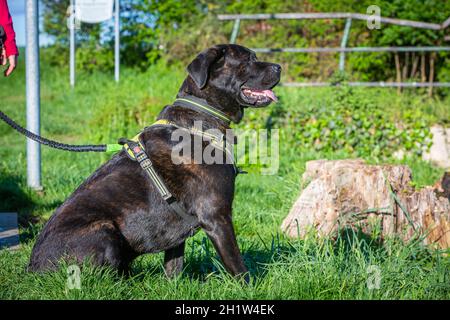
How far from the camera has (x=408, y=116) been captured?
28.7 feet

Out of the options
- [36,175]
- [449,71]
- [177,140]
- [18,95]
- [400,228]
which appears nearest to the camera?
[177,140]

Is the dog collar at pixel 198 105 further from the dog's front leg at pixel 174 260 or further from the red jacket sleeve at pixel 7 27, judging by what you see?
the red jacket sleeve at pixel 7 27

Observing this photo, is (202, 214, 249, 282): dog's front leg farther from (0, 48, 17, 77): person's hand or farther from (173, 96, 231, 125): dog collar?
(0, 48, 17, 77): person's hand

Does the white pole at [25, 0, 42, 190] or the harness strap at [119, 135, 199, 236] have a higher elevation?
the white pole at [25, 0, 42, 190]

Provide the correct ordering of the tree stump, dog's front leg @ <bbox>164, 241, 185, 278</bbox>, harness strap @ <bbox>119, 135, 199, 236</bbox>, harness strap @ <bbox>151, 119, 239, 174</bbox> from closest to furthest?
1. harness strap @ <bbox>119, 135, 199, 236</bbox>
2. harness strap @ <bbox>151, 119, 239, 174</bbox>
3. dog's front leg @ <bbox>164, 241, 185, 278</bbox>
4. the tree stump

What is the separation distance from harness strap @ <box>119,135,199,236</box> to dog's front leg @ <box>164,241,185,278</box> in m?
0.34

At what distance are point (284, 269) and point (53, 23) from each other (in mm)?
14699

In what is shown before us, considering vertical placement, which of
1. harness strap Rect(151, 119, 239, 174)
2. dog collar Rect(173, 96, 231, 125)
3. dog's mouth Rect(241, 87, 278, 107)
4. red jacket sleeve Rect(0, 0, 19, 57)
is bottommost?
harness strap Rect(151, 119, 239, 174)

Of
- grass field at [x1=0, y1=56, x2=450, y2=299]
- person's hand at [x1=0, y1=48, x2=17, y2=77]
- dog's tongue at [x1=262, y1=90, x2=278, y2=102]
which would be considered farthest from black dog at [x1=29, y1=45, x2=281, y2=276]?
person's hand at [x1=0, y1=48, x2=17, y2=77]

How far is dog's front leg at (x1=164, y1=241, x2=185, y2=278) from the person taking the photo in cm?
370

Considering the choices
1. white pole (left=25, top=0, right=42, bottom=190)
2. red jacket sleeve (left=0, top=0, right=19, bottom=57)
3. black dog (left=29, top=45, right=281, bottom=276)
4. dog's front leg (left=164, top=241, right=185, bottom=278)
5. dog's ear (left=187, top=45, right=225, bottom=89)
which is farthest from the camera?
white pole (left=25, top=0, right=42, bottom=190)

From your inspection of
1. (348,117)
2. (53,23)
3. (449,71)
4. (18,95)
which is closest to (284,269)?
(348,117)

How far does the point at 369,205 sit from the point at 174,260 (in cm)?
201
